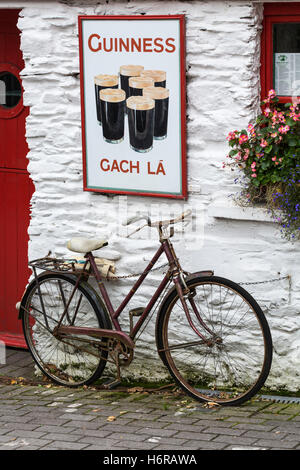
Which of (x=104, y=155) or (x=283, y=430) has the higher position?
(x=104, y=155)

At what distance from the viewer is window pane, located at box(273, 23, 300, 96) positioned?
6.42 meters

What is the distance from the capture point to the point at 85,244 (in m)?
6.85

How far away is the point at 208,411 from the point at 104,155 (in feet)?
6.72

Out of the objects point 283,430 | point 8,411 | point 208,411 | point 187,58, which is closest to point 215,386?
point 208,411

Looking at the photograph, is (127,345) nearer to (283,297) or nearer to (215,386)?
(215,386)

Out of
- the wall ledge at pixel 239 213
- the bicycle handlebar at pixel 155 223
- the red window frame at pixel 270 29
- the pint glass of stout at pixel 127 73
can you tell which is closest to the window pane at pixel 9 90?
the pint glass of stout at pixel 127 73

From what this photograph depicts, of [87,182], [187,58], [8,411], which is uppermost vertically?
[187,58]

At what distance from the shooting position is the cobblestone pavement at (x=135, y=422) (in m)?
5.77

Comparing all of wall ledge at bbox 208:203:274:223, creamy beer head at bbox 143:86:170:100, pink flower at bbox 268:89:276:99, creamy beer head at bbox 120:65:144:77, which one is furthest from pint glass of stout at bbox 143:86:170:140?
pink flower at bbox 268:89:276:99

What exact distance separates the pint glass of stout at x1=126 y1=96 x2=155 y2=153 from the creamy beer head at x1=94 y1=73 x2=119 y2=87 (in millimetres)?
176

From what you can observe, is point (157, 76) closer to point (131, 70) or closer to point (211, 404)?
point (131, 70)

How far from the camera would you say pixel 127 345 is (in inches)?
265

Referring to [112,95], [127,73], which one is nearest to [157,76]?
[127,73]

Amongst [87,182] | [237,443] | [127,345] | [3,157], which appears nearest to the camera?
[237,443]
